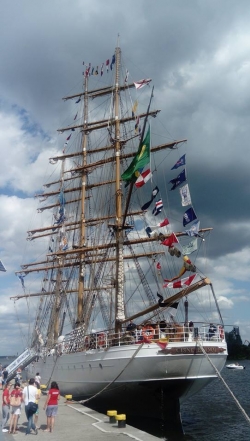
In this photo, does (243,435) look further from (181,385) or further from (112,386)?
(112,386)

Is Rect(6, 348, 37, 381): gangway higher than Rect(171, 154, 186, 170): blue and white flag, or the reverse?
Rect(171, 154, 186, 170): blue and white flag

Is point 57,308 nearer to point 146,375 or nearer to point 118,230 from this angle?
point 118,230

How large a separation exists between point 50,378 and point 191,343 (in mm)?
13985

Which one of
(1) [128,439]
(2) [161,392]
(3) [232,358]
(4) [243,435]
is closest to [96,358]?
(2) [161,392]

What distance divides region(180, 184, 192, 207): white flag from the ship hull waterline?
684 cm

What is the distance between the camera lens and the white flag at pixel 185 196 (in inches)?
907

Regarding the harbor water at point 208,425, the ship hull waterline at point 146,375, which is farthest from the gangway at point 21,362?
the ship hull waterline at point 146,375

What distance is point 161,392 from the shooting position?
21188mm

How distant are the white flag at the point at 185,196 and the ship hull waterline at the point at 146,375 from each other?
6845 mm

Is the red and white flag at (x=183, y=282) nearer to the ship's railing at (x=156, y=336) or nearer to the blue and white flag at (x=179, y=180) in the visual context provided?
the ship's railing at (x=156, y=336)

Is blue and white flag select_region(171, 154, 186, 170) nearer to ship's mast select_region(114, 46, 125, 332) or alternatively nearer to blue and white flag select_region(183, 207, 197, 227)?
blue and white flag select_region(183, 207, 197, 227)

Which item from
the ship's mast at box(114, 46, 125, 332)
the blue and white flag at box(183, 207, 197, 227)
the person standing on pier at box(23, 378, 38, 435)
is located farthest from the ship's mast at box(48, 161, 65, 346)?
the person standing on pier at box(23, 378, 38, 435)

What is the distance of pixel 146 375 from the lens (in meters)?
20.4

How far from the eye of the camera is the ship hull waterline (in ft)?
66.2
